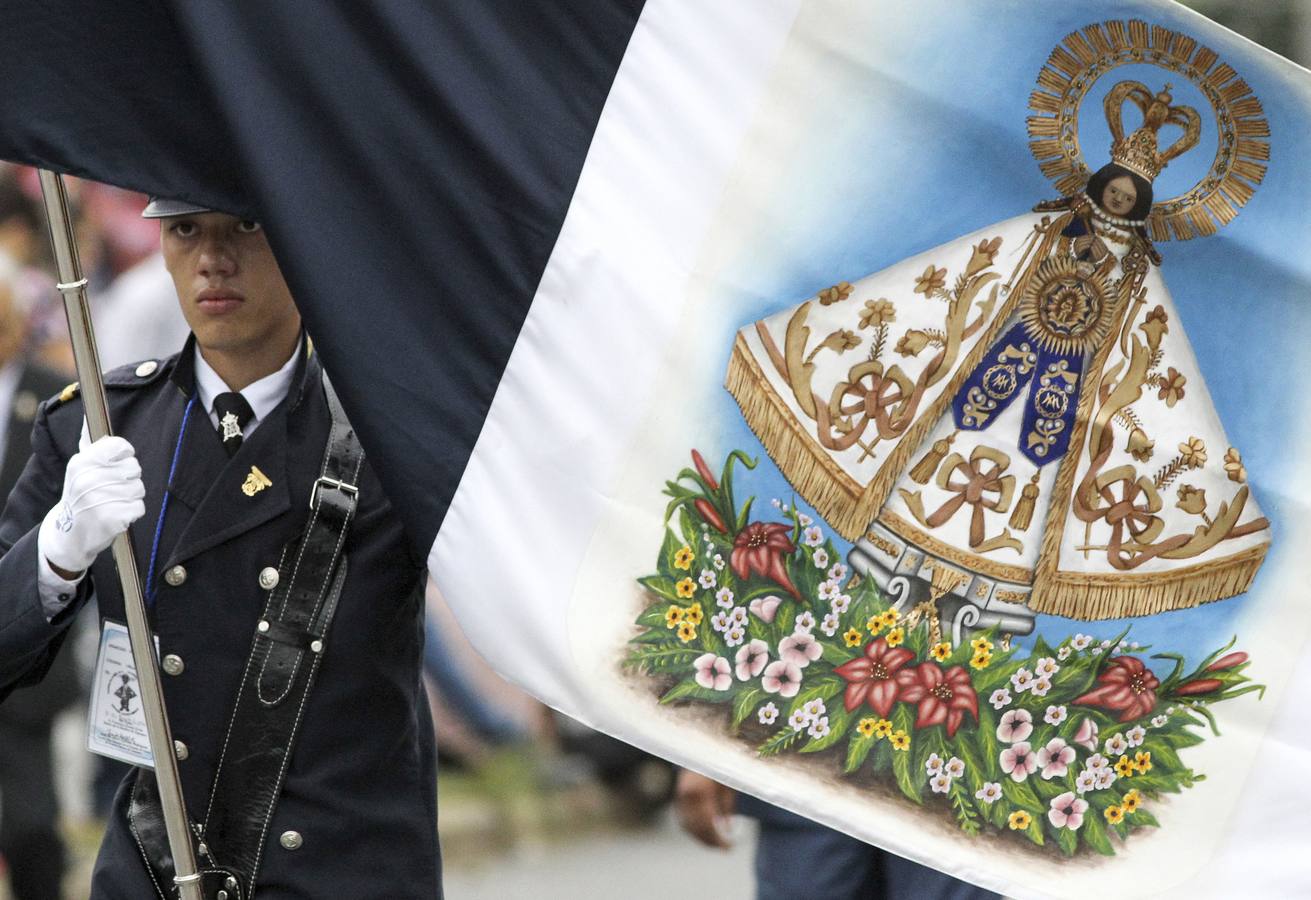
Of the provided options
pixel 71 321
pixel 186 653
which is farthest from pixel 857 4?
pixel 186 653

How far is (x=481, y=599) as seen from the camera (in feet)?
8.11

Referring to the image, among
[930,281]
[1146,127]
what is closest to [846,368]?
[930,281]

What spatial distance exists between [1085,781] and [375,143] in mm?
1202

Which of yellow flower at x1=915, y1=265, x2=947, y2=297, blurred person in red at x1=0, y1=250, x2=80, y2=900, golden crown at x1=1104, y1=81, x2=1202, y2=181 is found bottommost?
blurred person in red at x1=0, y1=250, x2=80, y2=900

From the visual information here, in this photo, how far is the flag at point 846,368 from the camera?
2396mm

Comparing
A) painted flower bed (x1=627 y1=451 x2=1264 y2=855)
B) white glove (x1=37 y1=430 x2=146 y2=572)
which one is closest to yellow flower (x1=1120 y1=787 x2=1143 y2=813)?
painted flower bed (x1=627 y1=451 x2=1264 y2=855)

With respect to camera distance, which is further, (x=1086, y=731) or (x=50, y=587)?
(x=50, y=587)

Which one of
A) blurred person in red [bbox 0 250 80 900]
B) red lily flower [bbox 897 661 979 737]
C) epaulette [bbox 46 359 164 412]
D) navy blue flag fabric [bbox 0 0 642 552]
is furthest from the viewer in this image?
blurred person in red [bbox 0 250 80 900]

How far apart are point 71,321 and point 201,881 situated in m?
0.78

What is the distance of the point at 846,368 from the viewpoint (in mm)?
2475

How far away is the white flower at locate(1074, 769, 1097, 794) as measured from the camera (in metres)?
2.51

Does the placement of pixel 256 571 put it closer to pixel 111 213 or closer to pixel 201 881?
pixel 201 881

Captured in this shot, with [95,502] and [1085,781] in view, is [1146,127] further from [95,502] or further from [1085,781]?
[95,502]

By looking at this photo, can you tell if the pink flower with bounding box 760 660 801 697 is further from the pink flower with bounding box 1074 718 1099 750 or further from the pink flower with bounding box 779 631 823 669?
the pink flower with bounding box 1074 718 1099 750
